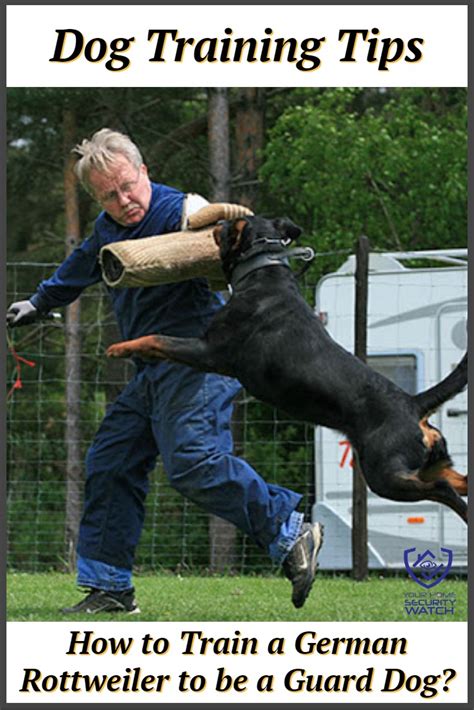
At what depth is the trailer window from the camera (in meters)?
10.6

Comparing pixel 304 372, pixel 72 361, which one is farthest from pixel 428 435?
pixel 72 361

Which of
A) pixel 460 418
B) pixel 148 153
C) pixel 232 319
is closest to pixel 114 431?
pixel 232 319

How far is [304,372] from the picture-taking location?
15.3 feet

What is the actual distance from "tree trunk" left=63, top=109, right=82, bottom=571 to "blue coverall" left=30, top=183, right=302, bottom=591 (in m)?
9.32

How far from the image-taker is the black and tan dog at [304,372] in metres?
4.57

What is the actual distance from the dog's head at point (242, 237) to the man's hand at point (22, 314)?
3.62 feet

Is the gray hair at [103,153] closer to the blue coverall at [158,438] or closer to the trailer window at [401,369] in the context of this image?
the blue coverall at [158,438]

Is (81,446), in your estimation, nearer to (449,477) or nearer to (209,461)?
(209,461)

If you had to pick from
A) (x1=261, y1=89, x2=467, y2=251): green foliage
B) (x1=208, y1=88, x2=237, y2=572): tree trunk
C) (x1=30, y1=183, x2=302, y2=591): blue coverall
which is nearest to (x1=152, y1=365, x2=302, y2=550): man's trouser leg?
(x1=30, y1=183, x2=302, y2=591): blue coverall

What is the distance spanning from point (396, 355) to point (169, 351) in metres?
6.00

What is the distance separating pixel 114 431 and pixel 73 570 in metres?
4.43

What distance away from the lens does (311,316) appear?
4.86 metres

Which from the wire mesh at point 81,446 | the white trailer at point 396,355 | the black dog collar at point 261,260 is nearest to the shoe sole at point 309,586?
the black dog collar at point 261,260

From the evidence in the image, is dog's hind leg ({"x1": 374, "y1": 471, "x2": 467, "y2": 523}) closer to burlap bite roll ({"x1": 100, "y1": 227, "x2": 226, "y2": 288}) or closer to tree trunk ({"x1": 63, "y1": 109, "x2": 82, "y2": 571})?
burlap bite roll ({"x1": 100, "y1": 227, "x2": 226, "y2": 288})
